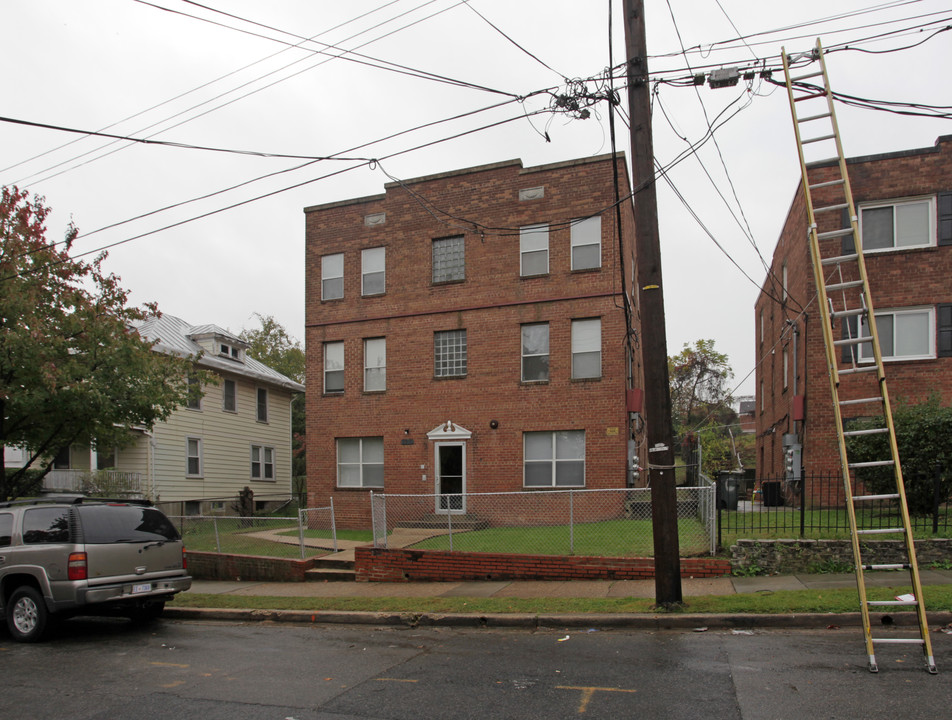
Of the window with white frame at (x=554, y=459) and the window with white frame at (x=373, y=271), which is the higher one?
the window with white frame at (x=373, y=271)

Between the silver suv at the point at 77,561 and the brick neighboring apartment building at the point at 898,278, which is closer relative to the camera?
the silver suv at the point at 77,561

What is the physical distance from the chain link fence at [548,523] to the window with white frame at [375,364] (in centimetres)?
365

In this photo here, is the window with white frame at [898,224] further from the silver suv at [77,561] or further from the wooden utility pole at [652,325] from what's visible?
the silver suv at [77,561]

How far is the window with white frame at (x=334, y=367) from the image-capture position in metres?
22.6

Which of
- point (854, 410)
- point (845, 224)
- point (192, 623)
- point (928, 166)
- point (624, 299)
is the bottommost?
point (192, 623)

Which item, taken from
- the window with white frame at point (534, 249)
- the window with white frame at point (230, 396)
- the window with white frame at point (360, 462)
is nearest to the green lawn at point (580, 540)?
the window with white frame at point (360, 462)

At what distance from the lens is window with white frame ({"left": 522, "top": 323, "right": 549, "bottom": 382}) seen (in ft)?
65.8

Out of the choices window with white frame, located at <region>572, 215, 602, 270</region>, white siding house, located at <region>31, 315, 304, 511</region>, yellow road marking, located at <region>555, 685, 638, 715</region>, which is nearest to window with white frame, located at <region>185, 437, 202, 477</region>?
white siding house, located at <region>31, 315, 304, 511</region>

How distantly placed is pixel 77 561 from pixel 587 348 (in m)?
13.4

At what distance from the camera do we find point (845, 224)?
730 inches

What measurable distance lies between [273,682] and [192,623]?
4.71 metres

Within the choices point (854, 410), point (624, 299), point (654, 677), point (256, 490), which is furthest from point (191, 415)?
point (654, 677)

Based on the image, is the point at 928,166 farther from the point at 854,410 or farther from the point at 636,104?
the point at 636,104

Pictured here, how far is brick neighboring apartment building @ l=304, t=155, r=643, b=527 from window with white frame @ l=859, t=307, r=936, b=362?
6431 mm
